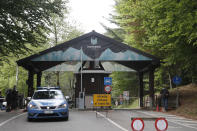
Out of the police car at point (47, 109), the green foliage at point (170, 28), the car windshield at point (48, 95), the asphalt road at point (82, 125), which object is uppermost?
the green foliage at point (170, 28)

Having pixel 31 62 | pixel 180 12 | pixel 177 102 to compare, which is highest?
pixel 180 12

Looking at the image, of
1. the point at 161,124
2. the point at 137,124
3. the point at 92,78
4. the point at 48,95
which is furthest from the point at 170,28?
the point at 92,78

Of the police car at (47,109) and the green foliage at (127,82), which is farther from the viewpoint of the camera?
the green foliage at (127,82)

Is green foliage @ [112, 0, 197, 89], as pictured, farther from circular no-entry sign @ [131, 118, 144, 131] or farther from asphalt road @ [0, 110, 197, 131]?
circular no-entry sign @ [131, 118, 144, 131]

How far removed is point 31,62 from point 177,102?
12650 millimetres

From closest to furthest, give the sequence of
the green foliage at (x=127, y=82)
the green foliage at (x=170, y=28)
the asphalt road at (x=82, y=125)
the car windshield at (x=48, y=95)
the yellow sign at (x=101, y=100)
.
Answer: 1. the asphalt road at (x=82, y=125)
2. the green foliage at (x=170, y=28)
3. the car windshield at (x=48, y=95)
4. the yellow sign at (x=101, y=100)
5. the green foliage at (x=127, y=82)

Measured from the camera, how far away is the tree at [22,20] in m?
14.3

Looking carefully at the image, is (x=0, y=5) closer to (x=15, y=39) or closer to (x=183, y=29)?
(x=15, y=39)

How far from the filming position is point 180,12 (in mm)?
13867

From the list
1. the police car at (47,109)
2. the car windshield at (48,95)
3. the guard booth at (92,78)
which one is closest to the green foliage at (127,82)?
the guard booth at (92,78)

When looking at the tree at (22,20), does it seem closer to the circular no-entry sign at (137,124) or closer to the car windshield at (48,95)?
the car windshield at (48,95)

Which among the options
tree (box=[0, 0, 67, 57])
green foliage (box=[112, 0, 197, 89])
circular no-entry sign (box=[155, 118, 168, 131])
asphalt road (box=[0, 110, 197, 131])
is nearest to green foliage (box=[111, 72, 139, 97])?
green foliage (box=[112, 0, 197, 89])

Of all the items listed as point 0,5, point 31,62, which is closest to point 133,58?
point 31,62

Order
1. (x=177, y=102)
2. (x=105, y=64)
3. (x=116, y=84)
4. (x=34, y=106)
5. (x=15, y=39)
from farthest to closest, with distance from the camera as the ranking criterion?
(x=116, y=84) < (x=105, y=64) < (x=177, y=102) < (x=15, y=39) < (x=34, y=106)
